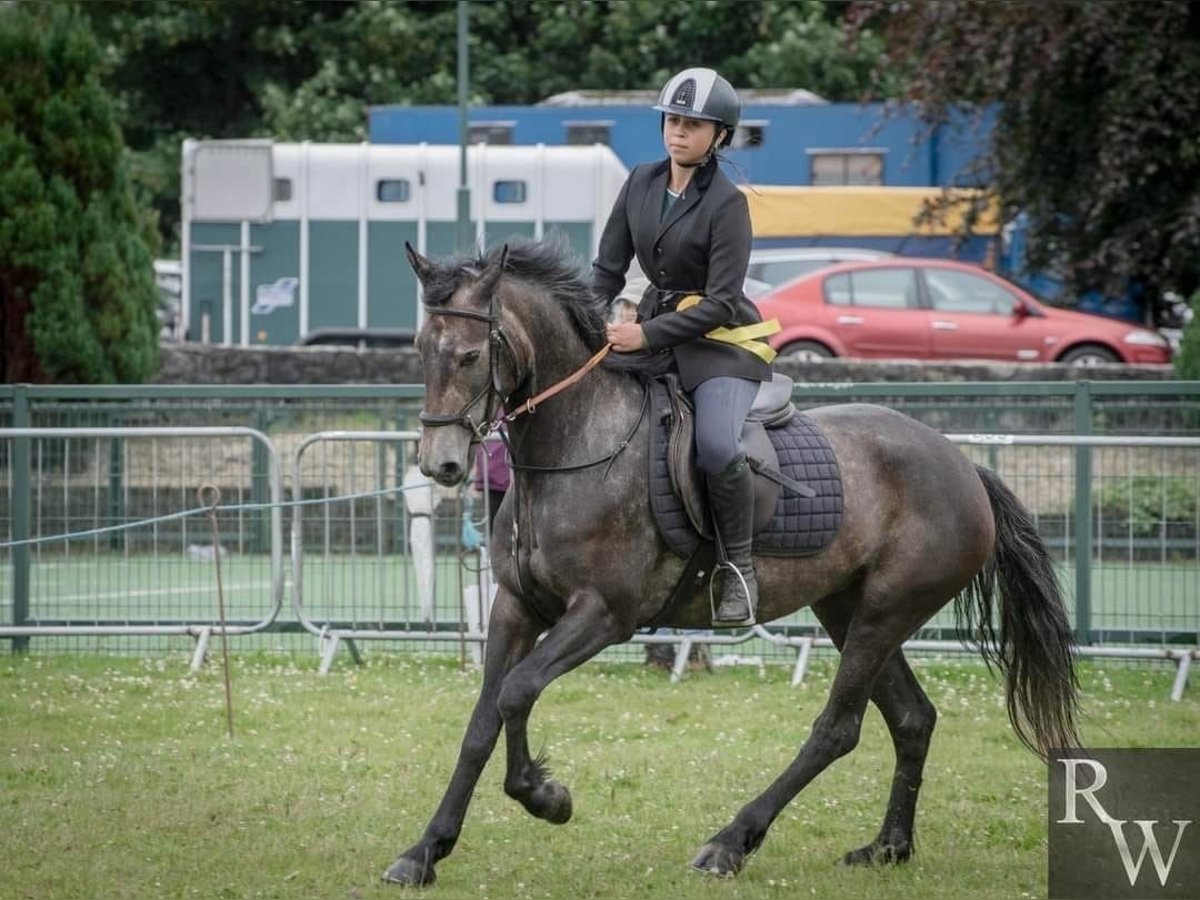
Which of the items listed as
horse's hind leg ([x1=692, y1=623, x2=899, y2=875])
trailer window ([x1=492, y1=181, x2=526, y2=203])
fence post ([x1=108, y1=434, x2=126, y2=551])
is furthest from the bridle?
trailer window ([x1=492, y1=181, x2=526, y2=203])

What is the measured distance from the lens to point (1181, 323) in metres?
27.4

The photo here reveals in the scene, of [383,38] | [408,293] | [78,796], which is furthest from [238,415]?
[383,38]

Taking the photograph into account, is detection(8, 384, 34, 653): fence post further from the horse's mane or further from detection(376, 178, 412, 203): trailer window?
detection(376, 178, 412, 203): trailer window

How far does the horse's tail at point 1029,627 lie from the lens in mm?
8844

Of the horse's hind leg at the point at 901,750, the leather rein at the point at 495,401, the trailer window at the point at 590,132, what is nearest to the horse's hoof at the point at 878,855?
the horse's hind leg at the point at 901,750

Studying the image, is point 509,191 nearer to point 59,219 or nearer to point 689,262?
point 59,219

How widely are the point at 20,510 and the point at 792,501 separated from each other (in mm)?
6694

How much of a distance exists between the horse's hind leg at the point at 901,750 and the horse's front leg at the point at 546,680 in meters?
1.32

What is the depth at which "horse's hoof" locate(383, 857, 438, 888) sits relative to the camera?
7.48 meters

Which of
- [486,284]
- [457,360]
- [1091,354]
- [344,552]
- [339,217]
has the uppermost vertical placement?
[339,217]

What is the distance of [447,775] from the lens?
9711mm

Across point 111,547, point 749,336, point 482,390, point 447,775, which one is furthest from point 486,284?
point 111,547

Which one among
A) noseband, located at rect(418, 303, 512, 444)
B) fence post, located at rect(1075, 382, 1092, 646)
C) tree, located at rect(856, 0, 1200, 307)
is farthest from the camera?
tree, located at rect(856, 0, 1200, 307)

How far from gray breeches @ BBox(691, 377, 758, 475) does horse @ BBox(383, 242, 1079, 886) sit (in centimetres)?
24
